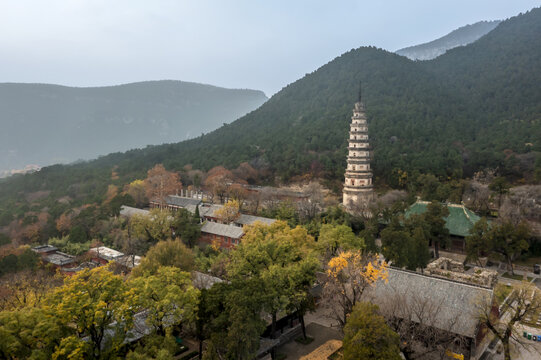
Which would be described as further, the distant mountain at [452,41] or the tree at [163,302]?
the distant mountain at [452,41]

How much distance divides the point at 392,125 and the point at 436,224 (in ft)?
125

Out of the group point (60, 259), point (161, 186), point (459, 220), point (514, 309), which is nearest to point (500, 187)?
point (459, 220)

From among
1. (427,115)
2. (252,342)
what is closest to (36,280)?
(252,342)

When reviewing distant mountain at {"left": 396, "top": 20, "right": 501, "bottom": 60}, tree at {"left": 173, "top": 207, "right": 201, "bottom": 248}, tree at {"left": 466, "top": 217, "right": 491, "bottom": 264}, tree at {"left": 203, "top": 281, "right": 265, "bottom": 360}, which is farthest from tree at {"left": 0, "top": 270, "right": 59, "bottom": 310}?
distant mountain at {"left": 396, "top": 20, "right": 501, "bottom": 60}

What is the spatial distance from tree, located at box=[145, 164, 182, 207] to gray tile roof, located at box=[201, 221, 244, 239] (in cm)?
1339

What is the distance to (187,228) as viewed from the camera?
124 ft

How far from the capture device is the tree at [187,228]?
3781 centimetres

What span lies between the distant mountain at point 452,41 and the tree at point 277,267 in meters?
134

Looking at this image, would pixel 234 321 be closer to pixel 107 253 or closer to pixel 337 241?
pixel 337 241

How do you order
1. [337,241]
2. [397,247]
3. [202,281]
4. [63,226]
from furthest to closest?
[63,226] < [337,241] < [397,247] < [202,281]

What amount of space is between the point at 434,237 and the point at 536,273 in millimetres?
7847

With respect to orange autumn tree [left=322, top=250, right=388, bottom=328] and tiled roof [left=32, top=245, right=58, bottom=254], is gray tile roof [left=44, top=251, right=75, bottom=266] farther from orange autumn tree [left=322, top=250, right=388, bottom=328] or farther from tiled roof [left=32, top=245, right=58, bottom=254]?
orange autumn tree [left=322, top=250, right=388, bottom=328]

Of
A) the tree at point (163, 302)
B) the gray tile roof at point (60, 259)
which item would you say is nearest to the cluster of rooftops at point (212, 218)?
the gray tile roof at point (60, 259)

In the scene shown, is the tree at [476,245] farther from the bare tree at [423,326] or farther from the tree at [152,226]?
the tree at [152,226]
